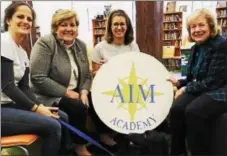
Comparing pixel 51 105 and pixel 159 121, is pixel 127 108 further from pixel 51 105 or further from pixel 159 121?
pixel 51 105

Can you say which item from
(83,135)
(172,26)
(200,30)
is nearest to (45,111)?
(83,135)

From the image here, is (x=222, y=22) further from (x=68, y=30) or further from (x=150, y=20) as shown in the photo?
(x=68, y=30)

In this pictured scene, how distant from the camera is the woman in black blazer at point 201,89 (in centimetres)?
170

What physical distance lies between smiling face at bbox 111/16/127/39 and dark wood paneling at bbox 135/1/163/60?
0.30ft

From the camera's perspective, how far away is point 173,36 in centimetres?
175

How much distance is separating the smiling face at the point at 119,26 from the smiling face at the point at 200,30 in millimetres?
430

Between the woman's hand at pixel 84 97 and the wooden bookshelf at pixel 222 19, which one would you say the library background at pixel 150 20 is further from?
the woman's hand at pixel 84 97

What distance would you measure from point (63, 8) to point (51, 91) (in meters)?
0.54

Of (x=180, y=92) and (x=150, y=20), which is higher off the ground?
(x=150, y=20)

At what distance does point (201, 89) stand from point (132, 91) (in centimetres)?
44

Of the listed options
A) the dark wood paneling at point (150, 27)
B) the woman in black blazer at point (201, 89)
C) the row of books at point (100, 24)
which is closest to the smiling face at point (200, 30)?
the woman in black blazer at point (201, 89)

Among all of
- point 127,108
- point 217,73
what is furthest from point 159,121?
point 217,73

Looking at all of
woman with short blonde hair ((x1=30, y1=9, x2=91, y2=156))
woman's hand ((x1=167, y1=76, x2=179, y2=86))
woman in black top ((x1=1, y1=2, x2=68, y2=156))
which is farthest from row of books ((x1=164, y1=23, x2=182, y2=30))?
woman in black top ((x1=1, y1=2, x2=68, y2=156))

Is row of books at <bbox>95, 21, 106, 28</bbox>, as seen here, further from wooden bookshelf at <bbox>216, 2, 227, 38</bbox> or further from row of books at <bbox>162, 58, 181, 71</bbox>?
wooden bookshelf at <bbox>216, 2, 227, 38</bbox>
